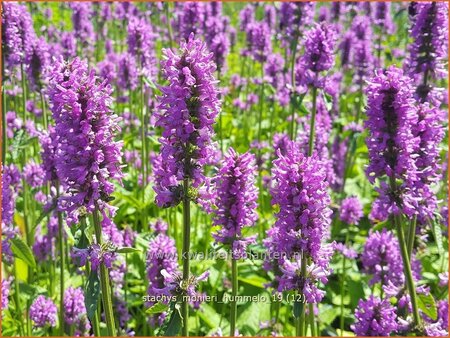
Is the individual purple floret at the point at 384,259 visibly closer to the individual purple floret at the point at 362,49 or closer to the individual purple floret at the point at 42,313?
the individual purple floret at the point at 42,313

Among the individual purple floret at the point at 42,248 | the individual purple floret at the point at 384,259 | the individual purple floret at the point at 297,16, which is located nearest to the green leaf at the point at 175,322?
the individual purple floret at the point at 384,259

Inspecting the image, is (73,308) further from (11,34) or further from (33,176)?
(11,34)

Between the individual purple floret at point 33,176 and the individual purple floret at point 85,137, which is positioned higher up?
the individual purple floret at point 85,137

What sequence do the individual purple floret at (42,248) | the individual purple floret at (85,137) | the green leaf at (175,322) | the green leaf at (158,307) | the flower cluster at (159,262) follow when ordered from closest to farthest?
1. the individual purple floret at (85,137)
2. the green leaf at (175,322)
3. the green leaf at (158,307)
4. the flower cluster at (159,262)
5. the individual purple floret at (42,248)

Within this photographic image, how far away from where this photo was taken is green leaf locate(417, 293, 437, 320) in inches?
180

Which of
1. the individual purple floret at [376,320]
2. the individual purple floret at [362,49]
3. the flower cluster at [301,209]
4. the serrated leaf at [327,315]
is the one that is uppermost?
the individual purple floret at [362,49]

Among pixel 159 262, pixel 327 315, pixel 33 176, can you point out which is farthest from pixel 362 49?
pixel 159 262

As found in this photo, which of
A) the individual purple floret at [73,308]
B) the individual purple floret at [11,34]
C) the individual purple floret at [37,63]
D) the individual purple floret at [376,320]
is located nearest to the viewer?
the individual purple floret at [376,320]

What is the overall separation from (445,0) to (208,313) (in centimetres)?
403

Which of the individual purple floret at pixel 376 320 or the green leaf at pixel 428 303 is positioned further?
the green leaf at pixel 428 303

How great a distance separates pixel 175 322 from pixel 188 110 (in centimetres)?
136

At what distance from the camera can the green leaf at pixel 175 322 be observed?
12.1ft

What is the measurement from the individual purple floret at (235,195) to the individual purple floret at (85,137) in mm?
750

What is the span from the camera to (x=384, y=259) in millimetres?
5664
